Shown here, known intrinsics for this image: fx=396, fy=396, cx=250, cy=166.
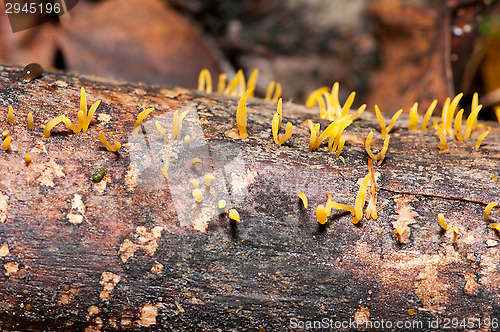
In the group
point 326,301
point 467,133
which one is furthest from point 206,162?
point 467,133

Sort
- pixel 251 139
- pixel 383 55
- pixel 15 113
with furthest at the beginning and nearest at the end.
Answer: pixel 383 55, pixel 251 139, pixel 15 113

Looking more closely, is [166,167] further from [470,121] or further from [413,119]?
[470,121]

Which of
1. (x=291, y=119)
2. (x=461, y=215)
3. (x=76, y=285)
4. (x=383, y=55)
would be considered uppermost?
(x=383, y=55)

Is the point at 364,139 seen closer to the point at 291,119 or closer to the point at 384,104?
the point at 291,119

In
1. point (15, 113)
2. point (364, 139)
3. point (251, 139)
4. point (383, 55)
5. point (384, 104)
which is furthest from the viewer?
point (383, 55)

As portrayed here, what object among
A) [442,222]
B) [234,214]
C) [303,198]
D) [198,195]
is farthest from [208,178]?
[442,222]

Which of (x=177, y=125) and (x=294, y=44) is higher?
(x=294, y=44)

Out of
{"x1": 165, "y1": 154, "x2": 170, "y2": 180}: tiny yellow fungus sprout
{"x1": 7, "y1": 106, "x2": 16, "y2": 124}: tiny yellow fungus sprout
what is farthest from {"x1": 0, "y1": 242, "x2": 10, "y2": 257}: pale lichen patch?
{"x1": 165, "y1": 154, "x2": 170, "y2": 180}: tiny yellow fungus sprout
